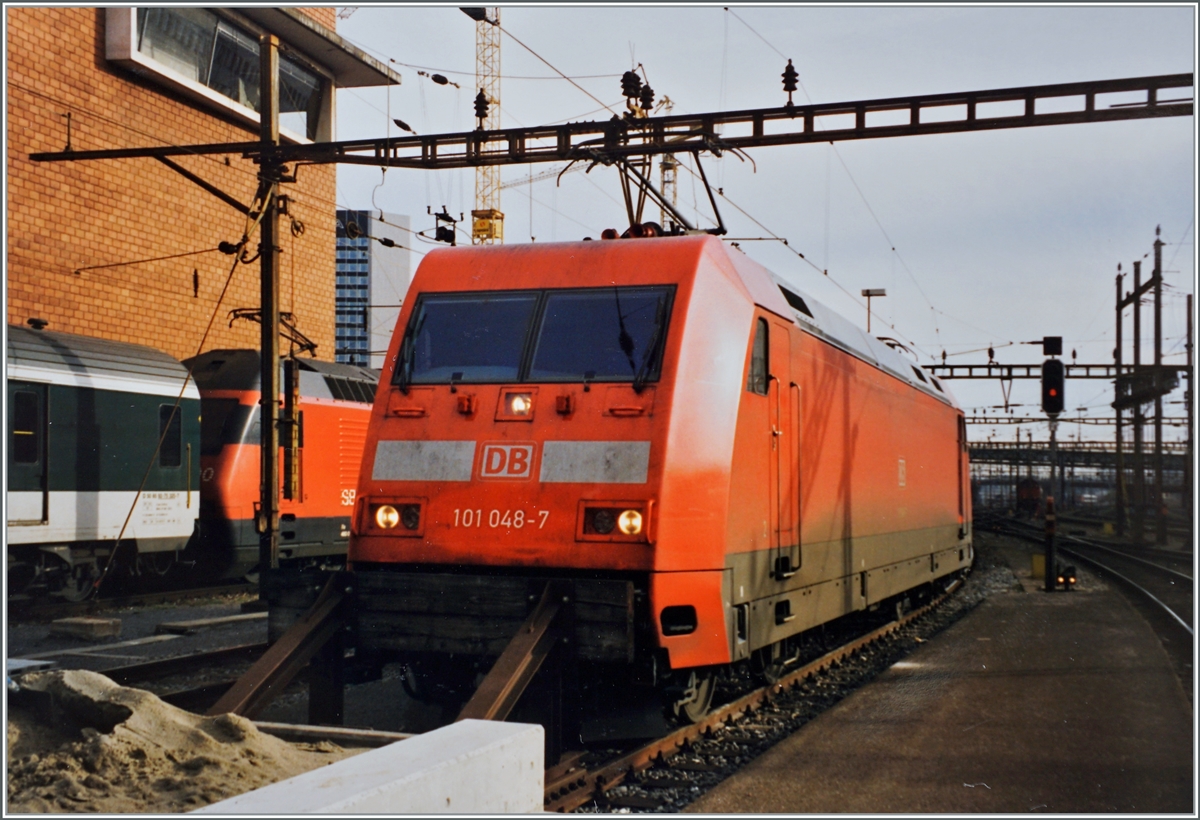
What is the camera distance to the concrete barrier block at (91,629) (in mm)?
13109

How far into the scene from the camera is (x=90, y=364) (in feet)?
51.2

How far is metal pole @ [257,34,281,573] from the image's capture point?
15.2 m

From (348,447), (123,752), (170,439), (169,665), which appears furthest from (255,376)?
(123,752)

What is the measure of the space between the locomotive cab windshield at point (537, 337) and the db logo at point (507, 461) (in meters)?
0.52

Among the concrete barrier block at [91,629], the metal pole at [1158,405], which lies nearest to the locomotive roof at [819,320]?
the concrete barrier block at [91,629]

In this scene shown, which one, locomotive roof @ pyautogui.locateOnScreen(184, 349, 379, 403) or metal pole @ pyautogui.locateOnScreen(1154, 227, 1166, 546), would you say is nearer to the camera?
locomotive roof @ pyautogui.locateOnScreen(184, 349, 379, 403)

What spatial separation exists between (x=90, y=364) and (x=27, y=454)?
174 centimetres

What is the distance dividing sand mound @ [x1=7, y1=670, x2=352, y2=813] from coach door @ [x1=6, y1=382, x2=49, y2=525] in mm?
9157

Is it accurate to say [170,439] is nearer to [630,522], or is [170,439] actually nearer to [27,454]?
[27,454]

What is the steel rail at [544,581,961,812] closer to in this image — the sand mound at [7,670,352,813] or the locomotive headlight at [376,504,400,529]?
the sand mound at [7,670,352,813]

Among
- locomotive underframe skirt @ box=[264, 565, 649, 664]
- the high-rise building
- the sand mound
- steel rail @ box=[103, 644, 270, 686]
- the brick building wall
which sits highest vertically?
the high-rise building

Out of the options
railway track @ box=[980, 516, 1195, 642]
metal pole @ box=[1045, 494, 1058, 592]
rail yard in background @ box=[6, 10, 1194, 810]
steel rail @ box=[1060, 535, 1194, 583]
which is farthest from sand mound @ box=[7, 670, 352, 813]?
steel rail @ box=[1060, 535, 1194, 583]

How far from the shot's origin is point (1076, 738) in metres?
7.96

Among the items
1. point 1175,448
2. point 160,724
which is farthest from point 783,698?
point 1175,448
